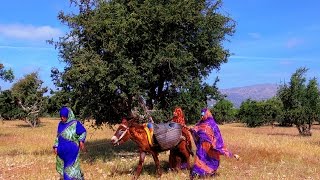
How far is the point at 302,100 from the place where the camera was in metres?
37.4

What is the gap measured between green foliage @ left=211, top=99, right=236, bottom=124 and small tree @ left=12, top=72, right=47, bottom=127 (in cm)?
3207

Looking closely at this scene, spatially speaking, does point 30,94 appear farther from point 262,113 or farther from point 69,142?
point 69,142

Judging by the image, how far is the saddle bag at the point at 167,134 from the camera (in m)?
12.3

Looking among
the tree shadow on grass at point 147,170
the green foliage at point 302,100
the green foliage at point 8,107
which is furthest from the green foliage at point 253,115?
the tree shadow on grass at point 147,170

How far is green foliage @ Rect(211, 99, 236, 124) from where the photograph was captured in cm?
7184

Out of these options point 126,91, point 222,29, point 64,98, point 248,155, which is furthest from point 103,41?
point 248,155

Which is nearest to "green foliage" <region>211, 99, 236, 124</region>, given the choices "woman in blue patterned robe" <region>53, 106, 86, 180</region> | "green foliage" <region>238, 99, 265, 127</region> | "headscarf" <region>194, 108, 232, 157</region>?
"green foliage" <region>238, 99, 265, 127</region>

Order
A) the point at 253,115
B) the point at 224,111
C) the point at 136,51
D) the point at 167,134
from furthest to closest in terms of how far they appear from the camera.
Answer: the point at 224,111 < the point at 253,115 < the point at 136,51 < the point at 167,134

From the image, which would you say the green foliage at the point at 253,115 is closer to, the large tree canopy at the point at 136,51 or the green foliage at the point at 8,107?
the green foliage at the point at 8,107

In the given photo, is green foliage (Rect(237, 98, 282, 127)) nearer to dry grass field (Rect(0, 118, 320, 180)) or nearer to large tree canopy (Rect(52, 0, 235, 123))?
dry grass field (Rect(0, 118, 320, 180))

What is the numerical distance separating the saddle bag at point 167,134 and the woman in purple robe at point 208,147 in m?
0.53

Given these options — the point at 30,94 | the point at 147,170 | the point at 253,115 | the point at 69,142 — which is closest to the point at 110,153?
the point at 147,170

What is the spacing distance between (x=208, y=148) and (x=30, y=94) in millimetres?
39871

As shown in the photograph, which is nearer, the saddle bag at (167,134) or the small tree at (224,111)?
the saddle bag at (167,134)
